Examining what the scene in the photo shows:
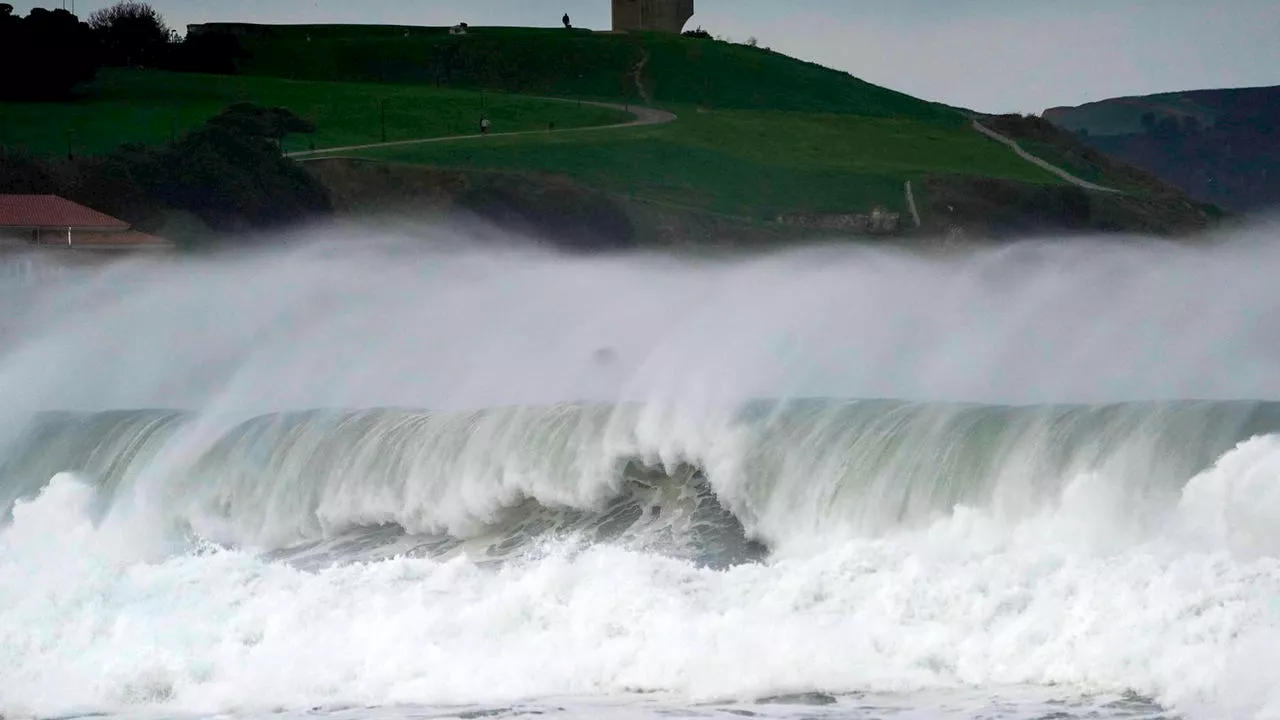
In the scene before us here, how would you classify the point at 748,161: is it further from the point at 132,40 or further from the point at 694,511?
the point at 694,511

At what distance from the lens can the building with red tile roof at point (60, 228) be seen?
5406 cm

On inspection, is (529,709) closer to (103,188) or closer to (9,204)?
(9,204)

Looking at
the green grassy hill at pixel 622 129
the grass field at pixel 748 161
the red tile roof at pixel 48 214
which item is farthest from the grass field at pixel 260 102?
the red tile roof at pixel 48 214

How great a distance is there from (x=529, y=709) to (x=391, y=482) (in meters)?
6.24

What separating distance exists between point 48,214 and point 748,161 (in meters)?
30.9

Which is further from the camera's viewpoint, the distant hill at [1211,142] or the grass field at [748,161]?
the distant hill at [1211,142]

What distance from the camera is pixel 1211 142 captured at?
83812 millimetres

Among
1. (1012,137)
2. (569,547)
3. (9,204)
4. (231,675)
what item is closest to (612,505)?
(569,547)

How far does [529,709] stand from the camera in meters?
14.5

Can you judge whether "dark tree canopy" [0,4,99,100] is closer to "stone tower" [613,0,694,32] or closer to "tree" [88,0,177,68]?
"tree" [88,0,177,68]

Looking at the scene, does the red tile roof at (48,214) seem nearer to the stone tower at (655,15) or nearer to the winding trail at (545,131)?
the winding trail at (545,131)

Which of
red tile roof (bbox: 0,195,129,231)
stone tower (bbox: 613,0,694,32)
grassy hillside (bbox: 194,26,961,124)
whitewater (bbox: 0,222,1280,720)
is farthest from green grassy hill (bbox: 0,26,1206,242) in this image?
whitewater (bbox: 0,222,1280,720)

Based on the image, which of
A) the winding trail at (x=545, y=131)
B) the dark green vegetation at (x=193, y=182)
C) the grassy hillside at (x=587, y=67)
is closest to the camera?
the dark green vegetation at (x=193, y=182)

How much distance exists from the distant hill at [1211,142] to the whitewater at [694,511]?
5617 cm
